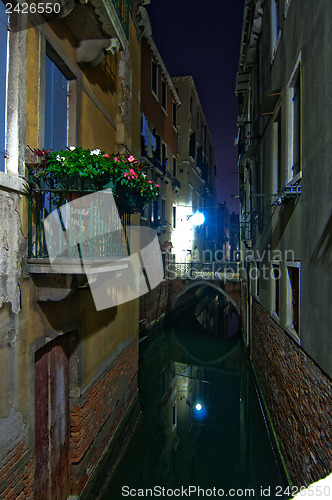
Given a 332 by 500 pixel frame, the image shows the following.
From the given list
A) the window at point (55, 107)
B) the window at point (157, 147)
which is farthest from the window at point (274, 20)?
the window at point (157, 147)

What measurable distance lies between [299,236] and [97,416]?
13.5 feet

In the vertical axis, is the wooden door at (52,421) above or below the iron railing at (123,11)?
below

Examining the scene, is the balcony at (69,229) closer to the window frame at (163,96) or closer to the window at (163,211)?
the window at (163,211)

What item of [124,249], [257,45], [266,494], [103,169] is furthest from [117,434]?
[257,45]

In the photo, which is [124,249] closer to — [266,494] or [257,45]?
[266,494]

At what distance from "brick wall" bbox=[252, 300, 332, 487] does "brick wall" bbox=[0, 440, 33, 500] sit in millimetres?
3084

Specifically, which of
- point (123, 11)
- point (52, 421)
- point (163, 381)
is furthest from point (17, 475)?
point (163, 381)

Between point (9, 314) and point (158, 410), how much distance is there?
23.3ft

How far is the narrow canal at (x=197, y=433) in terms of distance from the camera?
588cm

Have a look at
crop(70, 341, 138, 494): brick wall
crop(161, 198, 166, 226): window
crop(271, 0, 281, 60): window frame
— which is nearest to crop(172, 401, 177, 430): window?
crop(70, 341, 138, 494): brick wall

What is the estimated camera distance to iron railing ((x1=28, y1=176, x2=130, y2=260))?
3.52 m

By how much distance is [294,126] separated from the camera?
5430 mm

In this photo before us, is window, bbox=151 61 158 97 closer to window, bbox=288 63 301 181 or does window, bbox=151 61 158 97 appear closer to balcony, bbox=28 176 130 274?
window, bbox=288 63 301 181

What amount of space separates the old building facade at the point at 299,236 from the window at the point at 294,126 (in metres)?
0.02
